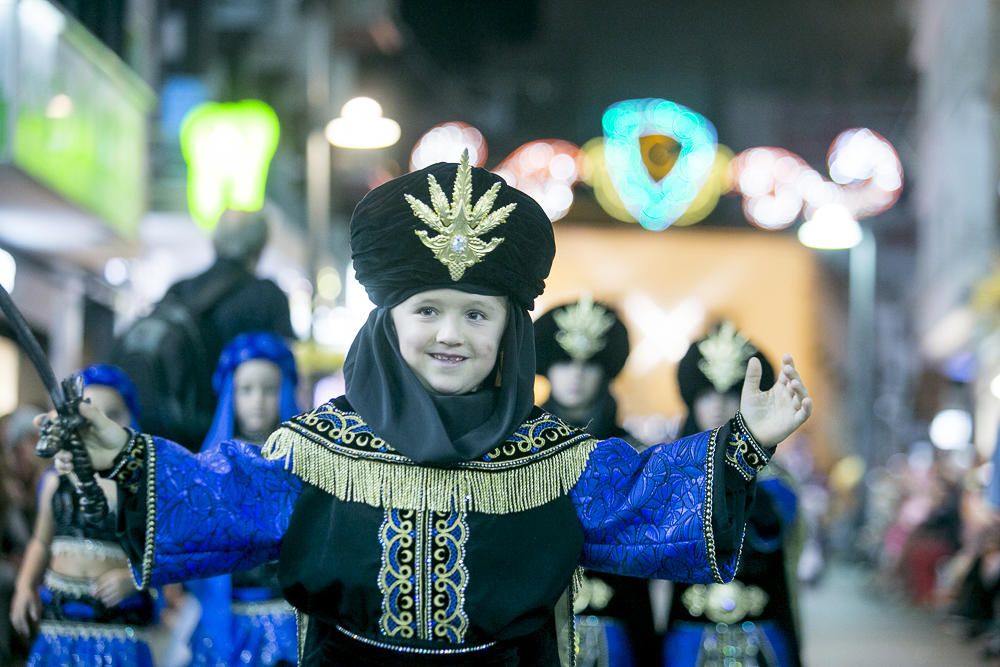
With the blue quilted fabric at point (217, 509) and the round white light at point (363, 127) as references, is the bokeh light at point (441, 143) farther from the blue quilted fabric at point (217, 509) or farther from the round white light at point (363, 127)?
the blue quilted fabric at point (217, 509)

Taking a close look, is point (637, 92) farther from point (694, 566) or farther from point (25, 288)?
point (694, 566)

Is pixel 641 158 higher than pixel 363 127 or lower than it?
higher

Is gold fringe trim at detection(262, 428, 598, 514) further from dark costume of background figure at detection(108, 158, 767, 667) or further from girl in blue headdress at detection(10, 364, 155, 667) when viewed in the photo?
girl in blue headdress at detection(10, 364, 155, 667)

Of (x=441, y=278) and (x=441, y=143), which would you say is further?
(x=441, y=143)

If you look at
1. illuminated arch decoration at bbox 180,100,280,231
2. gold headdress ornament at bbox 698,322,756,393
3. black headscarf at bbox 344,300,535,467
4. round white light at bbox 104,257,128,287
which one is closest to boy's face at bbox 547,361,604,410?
gold headdress ornament at bbox 698,322,756,393

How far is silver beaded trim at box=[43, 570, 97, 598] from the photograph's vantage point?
7.07 m

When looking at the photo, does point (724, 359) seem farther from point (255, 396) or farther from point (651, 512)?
point (651, 512)

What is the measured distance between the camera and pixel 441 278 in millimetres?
4551

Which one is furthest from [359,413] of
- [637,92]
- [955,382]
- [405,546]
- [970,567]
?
[637,92]

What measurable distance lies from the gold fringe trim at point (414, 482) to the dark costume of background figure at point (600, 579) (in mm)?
2905

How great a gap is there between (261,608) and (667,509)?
10.3ft

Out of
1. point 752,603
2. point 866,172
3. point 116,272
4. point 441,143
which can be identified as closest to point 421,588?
point 752,603

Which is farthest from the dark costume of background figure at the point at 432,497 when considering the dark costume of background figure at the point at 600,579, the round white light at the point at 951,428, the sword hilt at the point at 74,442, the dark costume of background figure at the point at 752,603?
the round white light at the point at 951,428

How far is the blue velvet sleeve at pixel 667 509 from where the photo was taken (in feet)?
14.6
